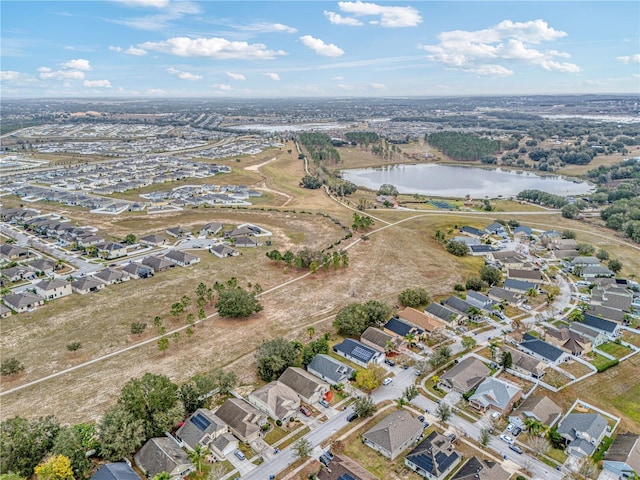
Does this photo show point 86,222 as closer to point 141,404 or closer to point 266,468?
point 141,404

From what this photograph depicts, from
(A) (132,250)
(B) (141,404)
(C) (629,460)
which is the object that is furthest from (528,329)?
(A) (132,250)

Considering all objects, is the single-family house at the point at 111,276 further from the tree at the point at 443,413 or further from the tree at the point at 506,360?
the tree at the point at 506,360

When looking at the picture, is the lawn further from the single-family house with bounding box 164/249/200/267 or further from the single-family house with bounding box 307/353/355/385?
the single-family house with bounding box 164/249/200/267

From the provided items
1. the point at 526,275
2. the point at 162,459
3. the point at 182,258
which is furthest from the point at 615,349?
the point at 182,258

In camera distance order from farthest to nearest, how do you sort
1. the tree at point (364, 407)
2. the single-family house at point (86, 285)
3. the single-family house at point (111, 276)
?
1. the single-family house at point (111, 276)
2. the single-family house at point (86, 285)
3. the tree at point (364, 407)

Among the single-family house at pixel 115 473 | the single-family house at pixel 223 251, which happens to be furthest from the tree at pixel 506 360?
the single-family house at pixel 223 251

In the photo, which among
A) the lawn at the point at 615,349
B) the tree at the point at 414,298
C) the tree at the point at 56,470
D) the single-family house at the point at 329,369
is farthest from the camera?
the tree at the point at 414,298

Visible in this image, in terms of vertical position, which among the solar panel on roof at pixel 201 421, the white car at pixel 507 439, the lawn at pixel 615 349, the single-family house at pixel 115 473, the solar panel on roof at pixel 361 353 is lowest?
the lawn at pixel 615 349

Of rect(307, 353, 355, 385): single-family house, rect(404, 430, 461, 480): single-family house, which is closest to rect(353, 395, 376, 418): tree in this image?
rect(307, 353, 355, 385): single-family house
